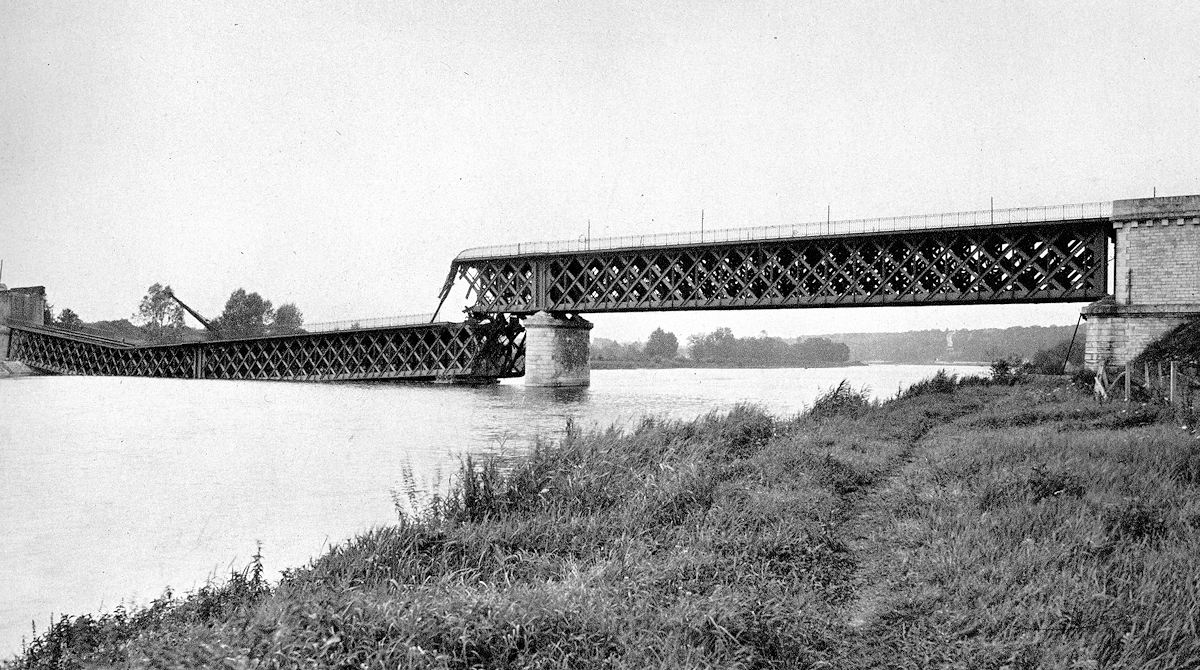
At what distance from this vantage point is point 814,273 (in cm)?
5172

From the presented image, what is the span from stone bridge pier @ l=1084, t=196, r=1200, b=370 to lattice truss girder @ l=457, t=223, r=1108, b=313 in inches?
129

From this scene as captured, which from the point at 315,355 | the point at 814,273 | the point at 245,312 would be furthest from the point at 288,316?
the point at 814,273

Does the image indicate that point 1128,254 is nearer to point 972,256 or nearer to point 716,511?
point 972,256

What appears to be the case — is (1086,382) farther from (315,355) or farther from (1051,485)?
(315,355)

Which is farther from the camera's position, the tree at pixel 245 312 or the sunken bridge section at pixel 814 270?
the tree at pixel 245 312

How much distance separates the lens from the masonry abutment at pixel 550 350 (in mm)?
62875

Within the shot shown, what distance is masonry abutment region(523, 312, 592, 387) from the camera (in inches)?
2475

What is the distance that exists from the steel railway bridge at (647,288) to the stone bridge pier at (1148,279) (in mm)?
2664

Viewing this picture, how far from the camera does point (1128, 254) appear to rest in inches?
1569

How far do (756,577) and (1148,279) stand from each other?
43705 mm

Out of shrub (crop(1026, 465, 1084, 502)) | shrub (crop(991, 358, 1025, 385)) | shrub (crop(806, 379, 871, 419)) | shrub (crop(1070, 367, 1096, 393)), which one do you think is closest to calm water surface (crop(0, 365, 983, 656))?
shrub (crop(806, 379, 871, 419))

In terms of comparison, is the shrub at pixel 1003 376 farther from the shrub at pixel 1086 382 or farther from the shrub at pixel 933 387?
the shrub at pixel 1086 382

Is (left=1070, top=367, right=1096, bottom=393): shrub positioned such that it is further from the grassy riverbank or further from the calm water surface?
the grassy riverbank

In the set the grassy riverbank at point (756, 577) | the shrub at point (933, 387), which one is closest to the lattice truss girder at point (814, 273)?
the shrub at point (933, 387)
